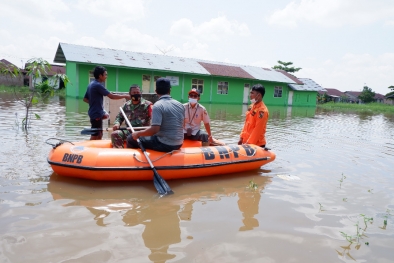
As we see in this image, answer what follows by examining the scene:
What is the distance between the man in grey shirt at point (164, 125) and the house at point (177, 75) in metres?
14.1

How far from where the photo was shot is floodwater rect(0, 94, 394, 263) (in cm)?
245

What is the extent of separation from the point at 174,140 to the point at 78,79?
15.7 meters

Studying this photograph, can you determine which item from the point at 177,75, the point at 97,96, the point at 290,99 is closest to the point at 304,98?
the point at 290,99

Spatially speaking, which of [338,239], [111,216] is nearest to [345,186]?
[338,239]

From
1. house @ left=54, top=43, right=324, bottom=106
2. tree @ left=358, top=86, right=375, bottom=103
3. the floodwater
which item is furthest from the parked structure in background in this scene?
the floodwater

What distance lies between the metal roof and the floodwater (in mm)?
14228

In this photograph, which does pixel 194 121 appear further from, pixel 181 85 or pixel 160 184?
pixel 181 85

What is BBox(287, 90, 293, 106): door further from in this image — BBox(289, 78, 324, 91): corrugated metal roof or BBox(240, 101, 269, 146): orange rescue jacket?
BBox(240, 101, 269, 146): orange rescue jacket

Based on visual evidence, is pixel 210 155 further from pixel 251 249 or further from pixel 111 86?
pixel 111 86

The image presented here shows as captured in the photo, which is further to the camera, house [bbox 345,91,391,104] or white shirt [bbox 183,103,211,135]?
house [bbox 345,91,391,104]

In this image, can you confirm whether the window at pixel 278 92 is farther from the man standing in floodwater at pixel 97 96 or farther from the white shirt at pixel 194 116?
the man standing in floodwater at pixel 97 96

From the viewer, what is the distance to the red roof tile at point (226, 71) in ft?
74.0

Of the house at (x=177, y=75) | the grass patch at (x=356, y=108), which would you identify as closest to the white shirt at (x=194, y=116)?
the house at (x=177, y=75)

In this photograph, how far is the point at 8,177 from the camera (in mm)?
3832
